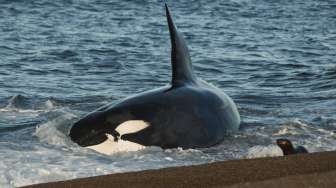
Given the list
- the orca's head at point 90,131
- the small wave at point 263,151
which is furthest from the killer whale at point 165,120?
the small wave at point 263,151

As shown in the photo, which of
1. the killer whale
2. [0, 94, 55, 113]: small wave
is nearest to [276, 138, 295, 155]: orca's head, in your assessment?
the killer whale

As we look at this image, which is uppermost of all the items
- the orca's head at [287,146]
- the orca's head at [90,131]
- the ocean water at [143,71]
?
the orca's head at [287,146]

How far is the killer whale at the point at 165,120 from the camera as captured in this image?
29.6ft

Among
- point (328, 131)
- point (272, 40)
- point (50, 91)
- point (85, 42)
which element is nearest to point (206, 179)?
point (328, 131)

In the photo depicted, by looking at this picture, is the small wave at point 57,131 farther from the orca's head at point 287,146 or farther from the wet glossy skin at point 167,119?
the orca's head at point 287,146

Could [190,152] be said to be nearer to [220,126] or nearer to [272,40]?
[220,126]

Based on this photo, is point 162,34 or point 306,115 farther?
point 162,34

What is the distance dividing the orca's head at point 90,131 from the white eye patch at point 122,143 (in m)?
0.06

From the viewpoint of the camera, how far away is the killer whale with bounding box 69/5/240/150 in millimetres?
9031

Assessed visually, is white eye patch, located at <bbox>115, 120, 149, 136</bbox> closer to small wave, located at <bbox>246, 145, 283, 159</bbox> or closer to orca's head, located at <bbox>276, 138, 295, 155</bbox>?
small wave, located at <bbox>246, 145, 283, 159</bbox>

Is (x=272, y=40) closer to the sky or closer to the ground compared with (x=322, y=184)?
closer to the ground

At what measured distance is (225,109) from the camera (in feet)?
34.3

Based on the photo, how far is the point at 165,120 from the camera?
931cm

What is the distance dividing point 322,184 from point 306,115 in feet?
25.4
